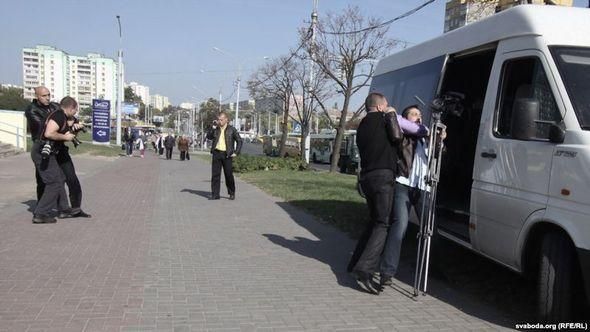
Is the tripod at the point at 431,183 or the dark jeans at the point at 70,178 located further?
A: the dark jeans at the point at 70,178

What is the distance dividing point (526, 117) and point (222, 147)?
8083mm

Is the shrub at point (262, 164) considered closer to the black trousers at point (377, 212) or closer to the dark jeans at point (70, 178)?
the dark jeans at point (70, 178)

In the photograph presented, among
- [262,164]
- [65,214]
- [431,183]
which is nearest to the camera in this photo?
[431,183]

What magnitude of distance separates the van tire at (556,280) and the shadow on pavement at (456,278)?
0.51 metres

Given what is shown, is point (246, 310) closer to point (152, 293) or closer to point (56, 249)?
point (152, 293)

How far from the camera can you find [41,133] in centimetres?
811

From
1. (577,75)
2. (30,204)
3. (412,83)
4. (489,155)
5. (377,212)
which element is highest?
(412,83)

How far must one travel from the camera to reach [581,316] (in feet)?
14.0

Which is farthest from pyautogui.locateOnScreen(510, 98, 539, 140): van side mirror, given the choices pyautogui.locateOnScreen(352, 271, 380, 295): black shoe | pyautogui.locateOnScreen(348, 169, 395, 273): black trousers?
pyautogui.locateOnScreen(352, 271, 380, 295): black shoe

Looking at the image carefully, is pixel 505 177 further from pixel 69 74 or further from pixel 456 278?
pixel 69 74

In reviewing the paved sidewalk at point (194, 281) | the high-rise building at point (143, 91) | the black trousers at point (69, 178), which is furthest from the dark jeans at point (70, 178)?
the high-rise building at point (143, 91)

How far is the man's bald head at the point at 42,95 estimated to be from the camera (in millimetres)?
8320

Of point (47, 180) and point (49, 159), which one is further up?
point (49, 159)

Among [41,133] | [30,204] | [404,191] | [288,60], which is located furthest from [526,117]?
[288,60]
